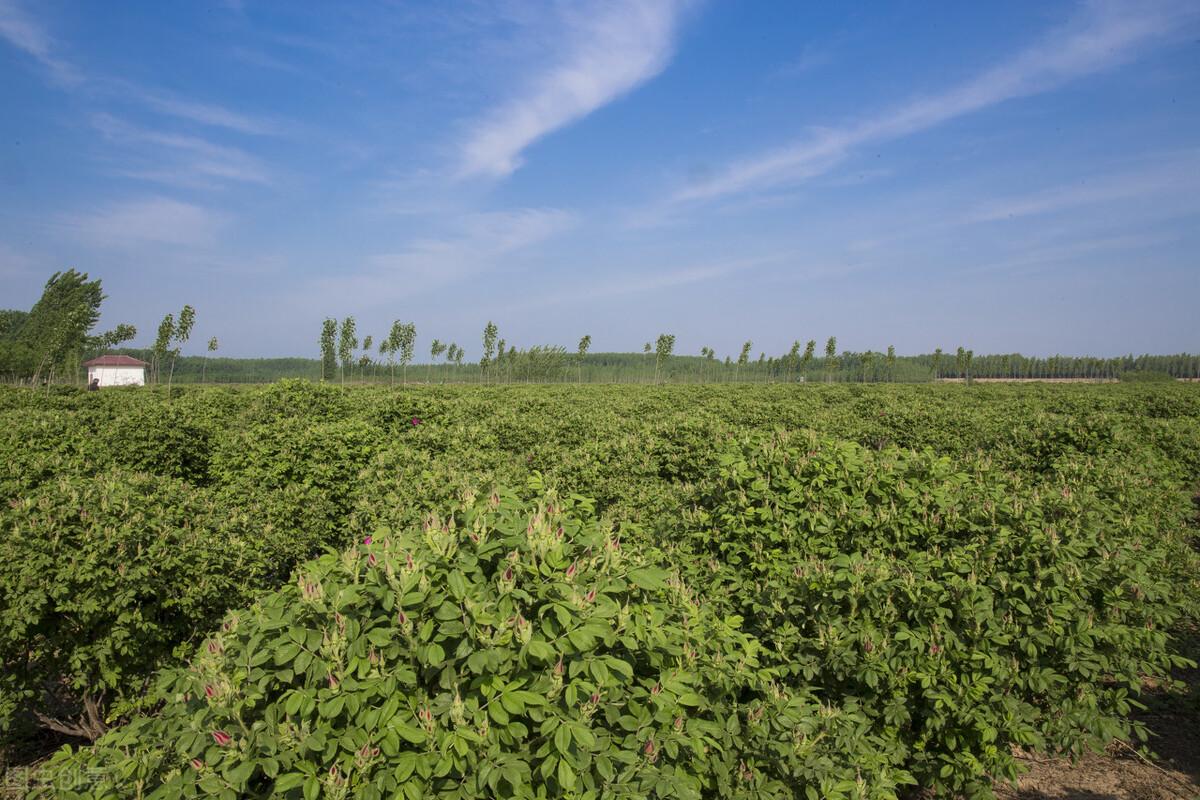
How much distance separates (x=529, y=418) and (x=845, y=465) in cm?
900

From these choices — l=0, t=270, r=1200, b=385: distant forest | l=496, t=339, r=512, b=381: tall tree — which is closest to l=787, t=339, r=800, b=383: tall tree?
l=0, t=270, r=1200, b=385: distant forest

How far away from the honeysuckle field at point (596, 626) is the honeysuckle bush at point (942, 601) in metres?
0.02

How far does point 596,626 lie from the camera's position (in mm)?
2387

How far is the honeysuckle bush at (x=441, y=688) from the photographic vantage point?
2213 millimetres

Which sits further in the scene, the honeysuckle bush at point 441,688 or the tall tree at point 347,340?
the tall tree at point 347,340

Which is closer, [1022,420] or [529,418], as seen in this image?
[1022,420]

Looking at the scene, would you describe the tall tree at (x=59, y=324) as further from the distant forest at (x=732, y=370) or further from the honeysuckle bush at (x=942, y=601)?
the honeysuckle bush at (x=942, y=601)

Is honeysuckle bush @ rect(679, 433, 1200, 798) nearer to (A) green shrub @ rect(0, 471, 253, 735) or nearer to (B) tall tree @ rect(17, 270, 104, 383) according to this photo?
(A) green shrub @ rect(0, 471, 253, 735)

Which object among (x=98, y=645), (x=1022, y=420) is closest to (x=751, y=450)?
(x=98, y=645)

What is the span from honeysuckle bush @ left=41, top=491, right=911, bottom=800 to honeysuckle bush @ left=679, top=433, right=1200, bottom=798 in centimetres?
171

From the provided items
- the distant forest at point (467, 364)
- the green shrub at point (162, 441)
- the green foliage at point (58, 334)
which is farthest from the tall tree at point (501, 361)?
the green shrub at point (162, 441)

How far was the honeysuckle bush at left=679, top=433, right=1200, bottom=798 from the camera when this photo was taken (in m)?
4.02

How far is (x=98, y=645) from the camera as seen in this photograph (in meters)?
4.85

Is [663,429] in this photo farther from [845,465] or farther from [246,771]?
[246,771]
